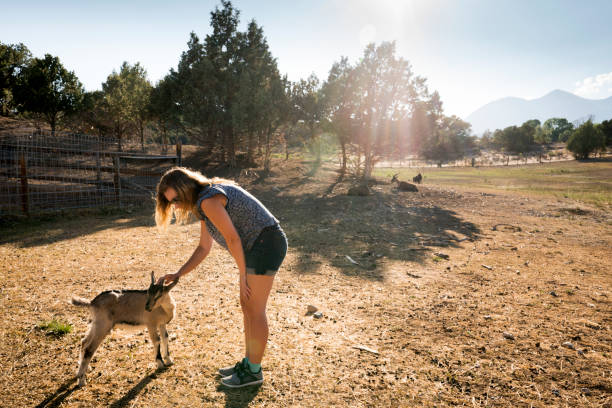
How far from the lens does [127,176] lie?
1603 centimetres

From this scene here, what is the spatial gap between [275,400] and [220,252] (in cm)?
606

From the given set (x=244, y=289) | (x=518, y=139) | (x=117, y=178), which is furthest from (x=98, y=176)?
(x=518, y=139)

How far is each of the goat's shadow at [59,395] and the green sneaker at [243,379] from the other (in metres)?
1.71

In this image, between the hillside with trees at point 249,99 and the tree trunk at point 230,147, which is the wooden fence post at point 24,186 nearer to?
the hillside with trees at point 249,99

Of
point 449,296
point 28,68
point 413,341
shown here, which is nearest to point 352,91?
point 449,296

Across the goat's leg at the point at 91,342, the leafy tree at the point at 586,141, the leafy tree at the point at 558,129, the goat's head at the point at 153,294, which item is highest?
the leafy tree at the point at 558,129

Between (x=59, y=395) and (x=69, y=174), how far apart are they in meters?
14.2

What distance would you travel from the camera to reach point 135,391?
11.6 ft

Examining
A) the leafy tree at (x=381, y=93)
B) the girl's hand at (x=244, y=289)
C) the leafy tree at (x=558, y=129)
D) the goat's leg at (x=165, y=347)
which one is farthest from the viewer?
the leafy tree at (x=558, y=129)

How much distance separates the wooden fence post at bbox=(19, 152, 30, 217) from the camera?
11.7 m

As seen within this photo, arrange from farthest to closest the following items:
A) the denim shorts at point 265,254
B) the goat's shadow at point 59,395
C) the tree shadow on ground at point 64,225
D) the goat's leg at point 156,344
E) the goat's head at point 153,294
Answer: the tree shadow on ground at point 64,225
the goat's leg at point 156,344
the goat's head at point 153,294
the goat's shadow at point 59,395
the denim shorts at point 265,254

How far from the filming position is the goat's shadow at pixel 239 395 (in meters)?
3.36

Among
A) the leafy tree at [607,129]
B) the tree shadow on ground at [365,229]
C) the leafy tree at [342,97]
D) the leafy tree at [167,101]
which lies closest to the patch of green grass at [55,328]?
the tree shadow on ground at [365,229]

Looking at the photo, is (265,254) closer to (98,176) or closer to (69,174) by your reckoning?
(98,176)
